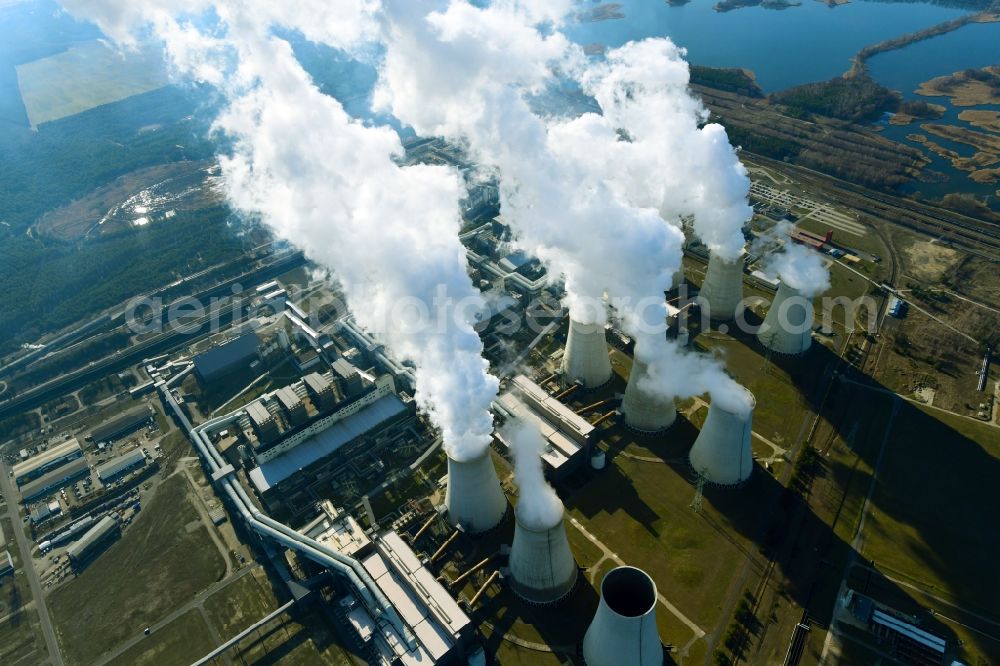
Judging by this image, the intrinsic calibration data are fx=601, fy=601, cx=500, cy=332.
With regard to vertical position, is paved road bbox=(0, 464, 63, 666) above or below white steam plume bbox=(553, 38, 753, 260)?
above

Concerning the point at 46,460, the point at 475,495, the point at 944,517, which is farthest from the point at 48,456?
the point at 944,517

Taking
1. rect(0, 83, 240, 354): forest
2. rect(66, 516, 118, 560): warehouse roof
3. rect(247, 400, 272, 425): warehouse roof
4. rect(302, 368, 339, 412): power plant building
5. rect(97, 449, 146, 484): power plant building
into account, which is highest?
rect(0, 83, 240, 354): forest

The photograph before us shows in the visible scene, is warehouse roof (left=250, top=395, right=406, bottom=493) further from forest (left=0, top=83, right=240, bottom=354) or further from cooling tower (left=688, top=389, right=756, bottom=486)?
forest (left=0, top=83, right=240, bottom=354)

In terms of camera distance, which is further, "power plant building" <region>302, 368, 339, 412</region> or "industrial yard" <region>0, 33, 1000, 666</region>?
"power plant building" <region>302, 368, 339, 412</region>

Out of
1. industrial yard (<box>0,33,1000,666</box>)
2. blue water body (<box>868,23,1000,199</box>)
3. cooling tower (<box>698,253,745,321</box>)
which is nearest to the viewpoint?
industrial yard (<box>0,33,1000,666</box>)

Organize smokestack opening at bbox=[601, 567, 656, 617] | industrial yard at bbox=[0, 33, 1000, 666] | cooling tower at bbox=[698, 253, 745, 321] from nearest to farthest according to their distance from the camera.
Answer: smokestack opening at bbox=[601, 567, 656, 617] < industrial yard at bbox=[0, 33, 1000, 666] < cooling tower at bbox=[698, 253, 745, 321]

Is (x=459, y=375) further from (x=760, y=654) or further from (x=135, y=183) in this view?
(x=135, y=183)

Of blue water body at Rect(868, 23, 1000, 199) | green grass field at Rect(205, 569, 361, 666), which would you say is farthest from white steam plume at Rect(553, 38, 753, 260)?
blue water body at Rect(868, 23, 1000, 199)

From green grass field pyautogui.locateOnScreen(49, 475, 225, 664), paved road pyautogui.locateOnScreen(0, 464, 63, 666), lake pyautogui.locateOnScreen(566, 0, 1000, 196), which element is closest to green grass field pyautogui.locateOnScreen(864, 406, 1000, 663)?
green grass field pyautogui.locateOnScreen(49, 475, 225, 664)
